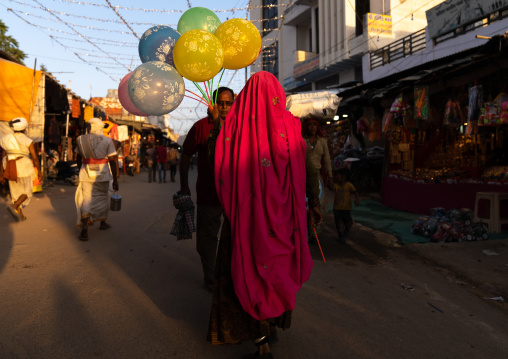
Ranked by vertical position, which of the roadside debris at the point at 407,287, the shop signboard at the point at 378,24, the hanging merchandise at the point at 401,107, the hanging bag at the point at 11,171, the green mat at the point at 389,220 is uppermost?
the shop signboard at the point at 378,24

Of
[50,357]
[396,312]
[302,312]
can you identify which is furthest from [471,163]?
[50,357]

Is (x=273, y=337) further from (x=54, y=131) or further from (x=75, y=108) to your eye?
(x=75, y=108)

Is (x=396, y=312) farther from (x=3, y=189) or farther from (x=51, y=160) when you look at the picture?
(x=51, y=160)

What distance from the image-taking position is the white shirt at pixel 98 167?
5805 millimetres

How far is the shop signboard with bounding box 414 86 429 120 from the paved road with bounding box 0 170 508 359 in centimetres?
360

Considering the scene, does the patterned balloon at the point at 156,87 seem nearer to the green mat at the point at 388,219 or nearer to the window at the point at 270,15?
the green mat at the point at 388,219

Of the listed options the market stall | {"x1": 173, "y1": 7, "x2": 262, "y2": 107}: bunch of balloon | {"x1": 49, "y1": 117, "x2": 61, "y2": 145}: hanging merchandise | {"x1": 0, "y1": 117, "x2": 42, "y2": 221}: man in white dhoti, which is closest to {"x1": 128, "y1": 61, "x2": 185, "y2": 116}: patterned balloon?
{"x1": 173, "y1": 7, "x2": 262, "y2": 107}: bunch of balloon

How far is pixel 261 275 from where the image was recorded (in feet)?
7.32

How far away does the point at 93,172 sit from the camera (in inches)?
229

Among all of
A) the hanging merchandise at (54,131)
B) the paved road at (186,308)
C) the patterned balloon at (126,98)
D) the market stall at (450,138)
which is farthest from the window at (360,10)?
the patterned balloon at (126,98)

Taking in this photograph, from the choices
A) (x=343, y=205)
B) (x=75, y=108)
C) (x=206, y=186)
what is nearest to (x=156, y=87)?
(x=206, y=186)

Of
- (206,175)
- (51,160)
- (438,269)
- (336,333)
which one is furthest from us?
(51,160)

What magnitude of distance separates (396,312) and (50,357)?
263cm

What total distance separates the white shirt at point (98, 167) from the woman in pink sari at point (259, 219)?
4.11m
